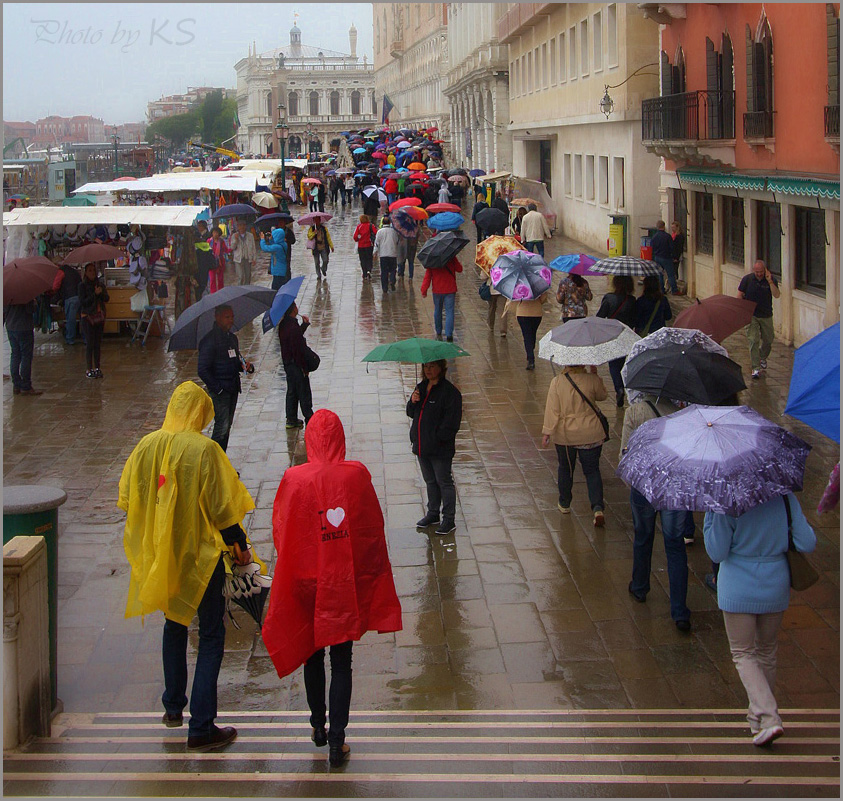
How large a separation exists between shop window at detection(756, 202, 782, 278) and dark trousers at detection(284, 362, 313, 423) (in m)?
7.66

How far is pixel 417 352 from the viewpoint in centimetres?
802

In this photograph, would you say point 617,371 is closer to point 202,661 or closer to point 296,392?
point 296,392

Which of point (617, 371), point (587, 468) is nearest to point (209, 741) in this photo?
point (587, 468)

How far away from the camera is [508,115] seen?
45.2 metres

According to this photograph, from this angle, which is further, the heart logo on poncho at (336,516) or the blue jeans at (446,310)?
the blue jeans at (446,310)

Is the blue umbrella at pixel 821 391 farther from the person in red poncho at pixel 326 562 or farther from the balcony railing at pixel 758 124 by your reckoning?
the balcony railing at pixel 758 124

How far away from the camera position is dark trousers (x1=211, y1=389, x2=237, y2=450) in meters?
9.98

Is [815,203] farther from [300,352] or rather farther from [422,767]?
[422,767]

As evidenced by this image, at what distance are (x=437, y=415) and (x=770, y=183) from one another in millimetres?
8584

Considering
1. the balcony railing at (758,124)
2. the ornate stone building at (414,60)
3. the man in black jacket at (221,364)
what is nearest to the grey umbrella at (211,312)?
the man in black jacket at (221,364)

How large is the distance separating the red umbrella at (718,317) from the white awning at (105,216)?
351 inches

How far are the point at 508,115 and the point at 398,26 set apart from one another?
194ft

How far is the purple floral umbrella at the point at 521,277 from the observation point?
13055 mm

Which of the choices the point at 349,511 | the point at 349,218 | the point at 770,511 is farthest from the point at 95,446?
the point at 349,218
